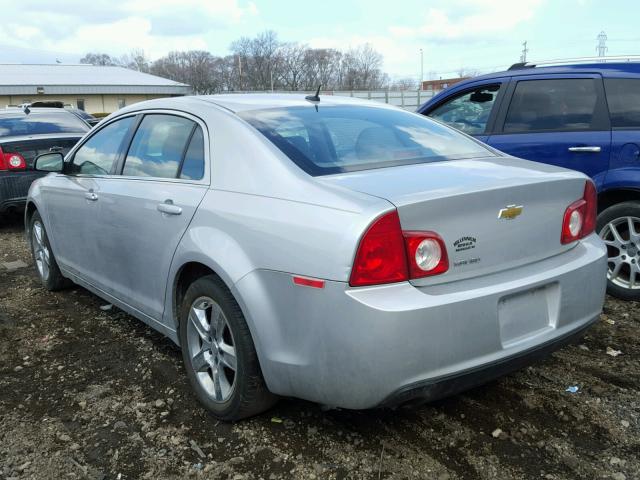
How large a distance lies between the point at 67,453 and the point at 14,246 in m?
5.43

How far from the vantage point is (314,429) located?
291 centimetres

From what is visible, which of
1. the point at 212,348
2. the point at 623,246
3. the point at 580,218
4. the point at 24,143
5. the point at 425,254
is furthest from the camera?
the point at 24,143

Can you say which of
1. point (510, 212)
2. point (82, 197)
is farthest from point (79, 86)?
point (510, 212)

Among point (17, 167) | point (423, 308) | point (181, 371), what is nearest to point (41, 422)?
point (181, 371)

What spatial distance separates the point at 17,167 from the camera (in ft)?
25.8

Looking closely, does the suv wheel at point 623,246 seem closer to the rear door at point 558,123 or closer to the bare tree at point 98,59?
the rear door at point 558,123

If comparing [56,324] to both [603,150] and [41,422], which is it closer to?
[41,422]

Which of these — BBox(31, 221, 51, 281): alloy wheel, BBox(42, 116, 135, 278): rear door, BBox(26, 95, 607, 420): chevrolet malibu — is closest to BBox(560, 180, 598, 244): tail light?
A: BBox(26, 95, 607, 420): chevrolet malibu

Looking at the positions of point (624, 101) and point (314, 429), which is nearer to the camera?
point (314, 429)

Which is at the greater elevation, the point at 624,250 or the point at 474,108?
the point at 474,108

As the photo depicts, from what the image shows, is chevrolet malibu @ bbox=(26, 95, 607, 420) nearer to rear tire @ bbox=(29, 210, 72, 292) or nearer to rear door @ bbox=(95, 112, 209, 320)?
rear door @ bbox=(95, 112, 209, 320)

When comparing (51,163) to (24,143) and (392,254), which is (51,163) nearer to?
(392,254)

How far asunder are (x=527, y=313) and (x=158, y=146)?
2267 mm

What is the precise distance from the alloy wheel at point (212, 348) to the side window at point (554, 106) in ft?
10.5
